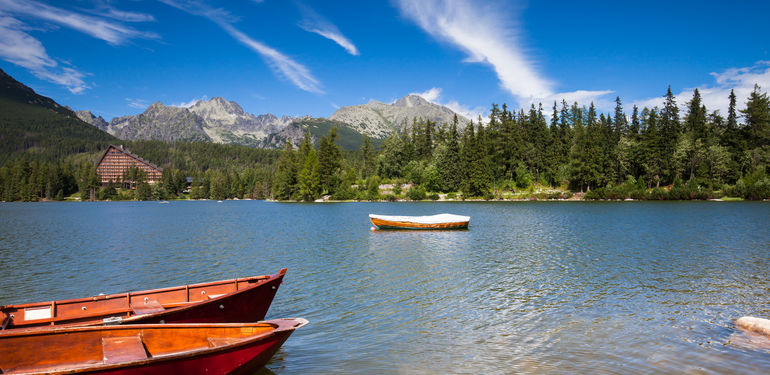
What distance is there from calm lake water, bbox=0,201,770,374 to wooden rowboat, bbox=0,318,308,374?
222 centimetres

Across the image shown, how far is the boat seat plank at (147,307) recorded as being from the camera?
38.8ft

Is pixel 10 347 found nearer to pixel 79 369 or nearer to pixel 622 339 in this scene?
pixel 79 369

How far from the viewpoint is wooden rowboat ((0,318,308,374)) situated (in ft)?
26.7

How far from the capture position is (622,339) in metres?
12.9

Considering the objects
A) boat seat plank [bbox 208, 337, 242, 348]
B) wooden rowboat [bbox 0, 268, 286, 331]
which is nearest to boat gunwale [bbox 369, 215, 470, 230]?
wooden rowboat [bbox 0, 268, 286, 331]

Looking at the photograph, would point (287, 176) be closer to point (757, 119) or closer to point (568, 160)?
point (568, 160)

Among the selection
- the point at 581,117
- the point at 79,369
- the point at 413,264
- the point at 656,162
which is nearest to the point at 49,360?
Result: the point at 79,369

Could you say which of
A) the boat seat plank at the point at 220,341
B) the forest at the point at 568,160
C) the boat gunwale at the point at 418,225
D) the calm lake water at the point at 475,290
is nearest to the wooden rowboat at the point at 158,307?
the calm lake water at the point at 475,290

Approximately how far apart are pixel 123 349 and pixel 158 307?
3.92m

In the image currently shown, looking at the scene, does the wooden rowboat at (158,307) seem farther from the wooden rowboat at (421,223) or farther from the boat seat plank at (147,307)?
the wooden rowboat at (421,223)

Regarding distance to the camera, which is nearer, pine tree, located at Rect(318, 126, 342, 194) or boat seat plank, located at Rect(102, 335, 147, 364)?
boat seat plank, located at Rect(102, 335, 147, 364)

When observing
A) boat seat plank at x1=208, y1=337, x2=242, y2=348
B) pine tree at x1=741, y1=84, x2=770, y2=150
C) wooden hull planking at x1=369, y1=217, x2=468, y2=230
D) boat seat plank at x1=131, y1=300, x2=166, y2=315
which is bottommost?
wooden hull planking at x1=369, y1=217, x2=468, y2=230

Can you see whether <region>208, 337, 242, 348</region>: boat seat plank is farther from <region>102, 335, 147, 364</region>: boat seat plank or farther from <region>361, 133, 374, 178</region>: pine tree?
<region>361, 133, 374, 178</region>: pine tree

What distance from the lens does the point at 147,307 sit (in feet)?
40.5
